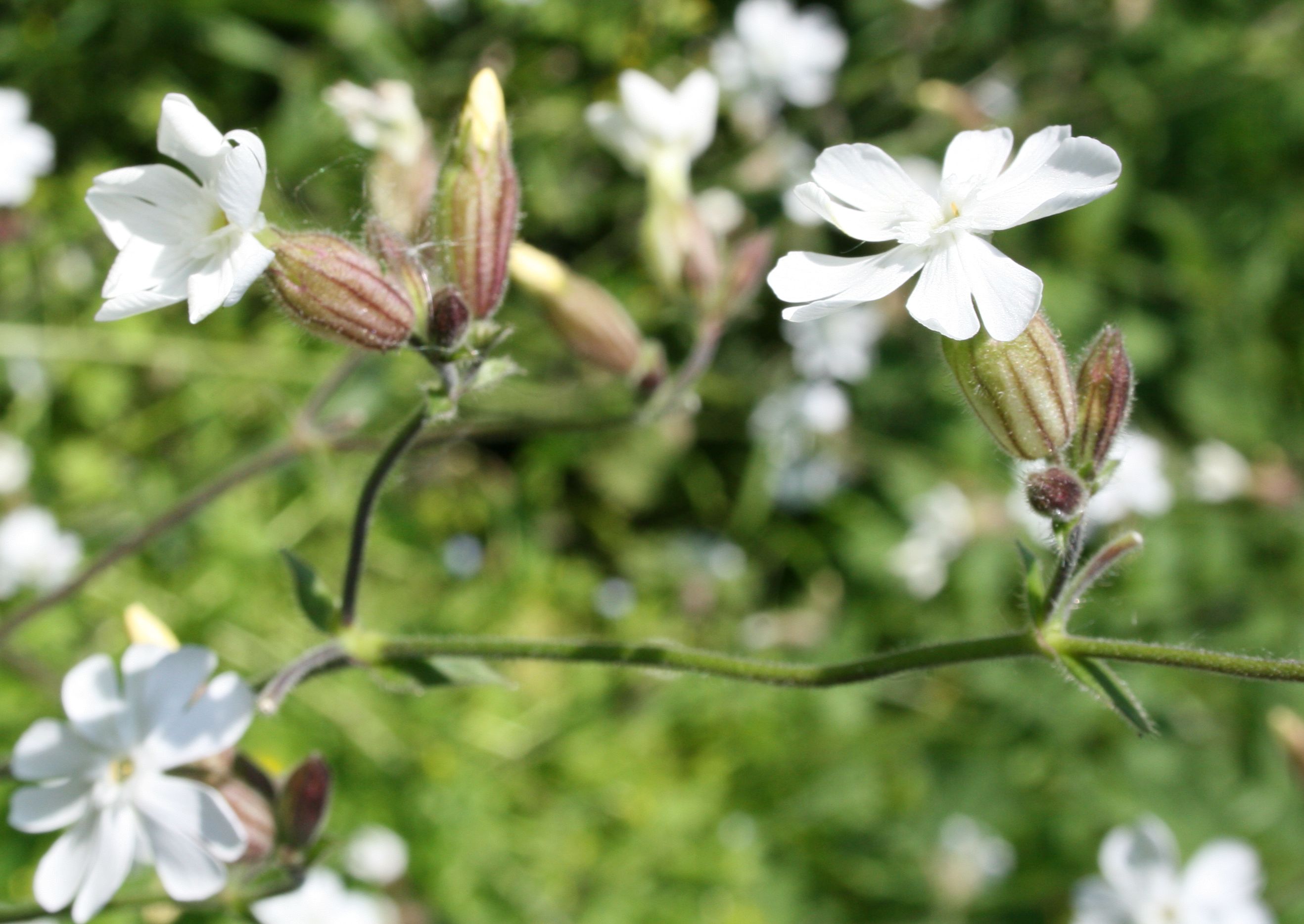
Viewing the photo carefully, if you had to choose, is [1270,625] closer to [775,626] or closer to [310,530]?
[775,626]

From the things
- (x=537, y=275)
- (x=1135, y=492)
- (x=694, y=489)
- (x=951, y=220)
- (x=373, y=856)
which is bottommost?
(x=373, y=856)

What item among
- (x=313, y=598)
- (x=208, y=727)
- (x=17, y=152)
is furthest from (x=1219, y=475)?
(x=17, y=152)

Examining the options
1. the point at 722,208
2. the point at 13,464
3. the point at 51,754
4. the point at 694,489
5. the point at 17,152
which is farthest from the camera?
the point at 694,489

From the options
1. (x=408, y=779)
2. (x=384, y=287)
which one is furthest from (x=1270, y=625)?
(x=384, y=287)

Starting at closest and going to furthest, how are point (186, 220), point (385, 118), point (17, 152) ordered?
point (186, 220) → point (385, 118) → point (17, 152)

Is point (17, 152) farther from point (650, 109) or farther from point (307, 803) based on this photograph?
point (307, 803)

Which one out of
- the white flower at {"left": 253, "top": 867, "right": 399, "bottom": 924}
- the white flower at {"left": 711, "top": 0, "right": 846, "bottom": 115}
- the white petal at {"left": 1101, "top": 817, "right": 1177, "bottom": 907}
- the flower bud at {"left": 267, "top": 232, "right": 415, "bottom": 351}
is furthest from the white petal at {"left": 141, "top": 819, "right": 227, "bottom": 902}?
the white flower at {"left": 711, "top": 0, "right": 846, "bottom": 115}

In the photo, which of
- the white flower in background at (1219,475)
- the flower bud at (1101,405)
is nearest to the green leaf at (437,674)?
the flower bud at (1101,405)

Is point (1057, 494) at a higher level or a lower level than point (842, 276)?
lower
